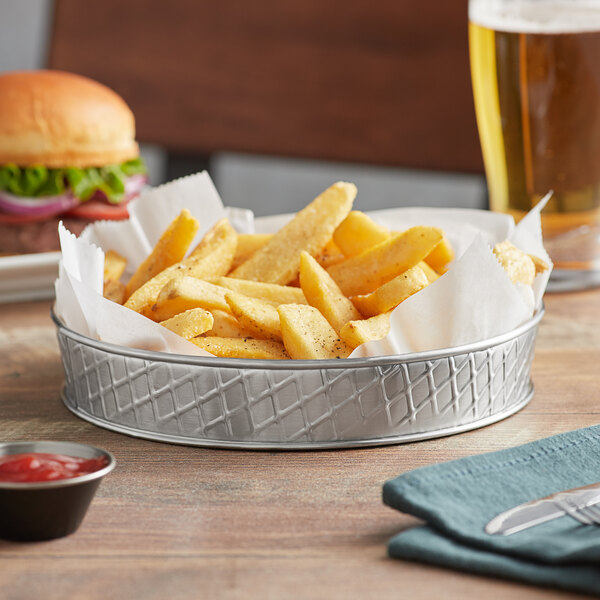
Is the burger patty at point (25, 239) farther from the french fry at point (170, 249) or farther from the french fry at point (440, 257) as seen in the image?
the french fry at point (440, 257)

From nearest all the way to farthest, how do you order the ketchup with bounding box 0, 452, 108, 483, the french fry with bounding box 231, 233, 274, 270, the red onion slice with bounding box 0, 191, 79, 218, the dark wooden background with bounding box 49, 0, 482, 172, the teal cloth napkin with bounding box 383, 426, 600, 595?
the teal cloth napkin with bounding box 383, 426, 600, 595 < the ketchup with bounding box 0, 452, 108, 483 < the french fry with bounding box 231, 233, 274, 270 < the red onion slice with bounding box 0, 191, 79, 218 < the dark wooden background with bounding box 49, 0, 482, 172

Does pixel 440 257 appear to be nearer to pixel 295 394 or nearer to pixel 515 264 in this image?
pixel 515 264

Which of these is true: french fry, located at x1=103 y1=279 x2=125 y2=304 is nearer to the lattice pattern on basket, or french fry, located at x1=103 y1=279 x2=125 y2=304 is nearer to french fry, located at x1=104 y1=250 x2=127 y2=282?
french fry, located at x1=104 y1=250 x2=127 y2=282

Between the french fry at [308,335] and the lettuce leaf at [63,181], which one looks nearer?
the french fry at [308,335]

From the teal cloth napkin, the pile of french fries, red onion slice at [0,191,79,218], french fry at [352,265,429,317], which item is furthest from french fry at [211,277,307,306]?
red onion slice at [0,191,79,218]

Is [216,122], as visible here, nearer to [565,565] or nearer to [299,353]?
[299,353]

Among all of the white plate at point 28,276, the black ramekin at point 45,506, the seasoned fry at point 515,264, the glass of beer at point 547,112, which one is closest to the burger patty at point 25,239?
the white plate at point 28,276

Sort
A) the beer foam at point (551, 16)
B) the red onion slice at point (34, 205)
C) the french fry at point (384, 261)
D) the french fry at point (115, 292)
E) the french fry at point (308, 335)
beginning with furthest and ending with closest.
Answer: the red onion slice at point (34, 205)
the beer foam at point (551, 16)
the french fry at point (115, 292)
the french fry at point (384, 261)
the french fry at point (308, 335)
